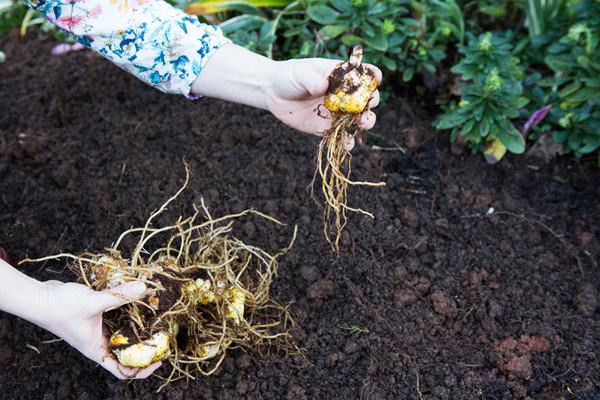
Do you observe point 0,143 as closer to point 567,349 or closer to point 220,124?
point 220,124

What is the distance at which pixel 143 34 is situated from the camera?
1.72m

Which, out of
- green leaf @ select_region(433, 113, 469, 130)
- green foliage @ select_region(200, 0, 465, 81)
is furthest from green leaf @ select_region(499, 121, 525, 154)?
green foliage @ select_region(200, 0, 465, 81)

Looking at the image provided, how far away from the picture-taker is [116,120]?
259 cm

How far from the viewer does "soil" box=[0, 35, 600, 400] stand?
1.68 m

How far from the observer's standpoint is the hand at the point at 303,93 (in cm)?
149

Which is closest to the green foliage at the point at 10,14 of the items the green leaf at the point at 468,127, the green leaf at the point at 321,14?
the green leaf at the point at 321,14

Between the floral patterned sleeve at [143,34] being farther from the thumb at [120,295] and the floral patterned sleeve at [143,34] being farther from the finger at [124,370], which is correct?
the finger at [124,370]

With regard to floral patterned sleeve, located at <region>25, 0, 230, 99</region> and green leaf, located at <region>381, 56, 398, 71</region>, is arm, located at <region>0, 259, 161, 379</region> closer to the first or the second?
floral patterned sleeve, located at <region>25, 0, 230, 99</region>

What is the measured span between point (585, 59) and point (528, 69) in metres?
0.54

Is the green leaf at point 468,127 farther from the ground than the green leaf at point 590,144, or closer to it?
farther from the ground

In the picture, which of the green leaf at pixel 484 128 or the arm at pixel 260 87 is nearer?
the arm at pixel 260 87

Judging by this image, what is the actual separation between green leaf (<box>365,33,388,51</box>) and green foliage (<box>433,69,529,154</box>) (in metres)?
0.47

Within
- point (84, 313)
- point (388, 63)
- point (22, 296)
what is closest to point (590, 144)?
point (388, 63)

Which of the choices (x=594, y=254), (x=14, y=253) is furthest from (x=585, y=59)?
(x=14, y=253)
